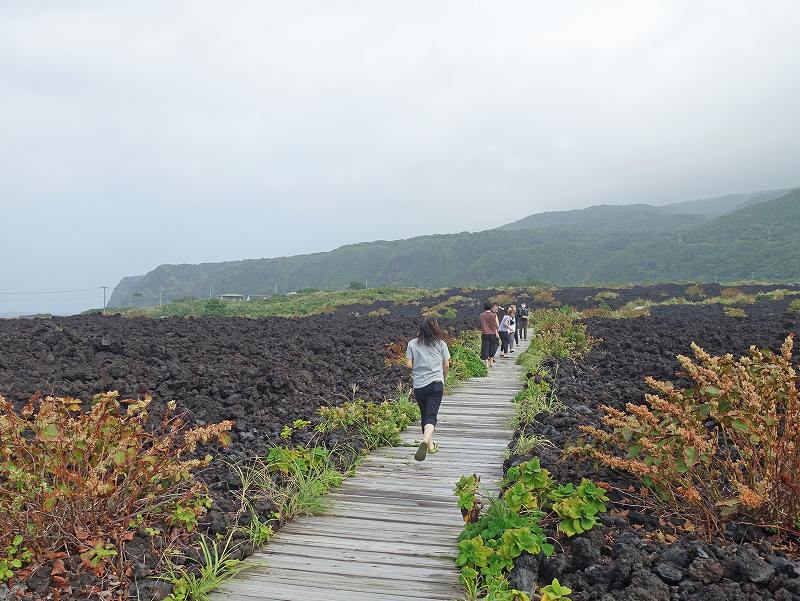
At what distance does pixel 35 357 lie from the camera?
9617 mm

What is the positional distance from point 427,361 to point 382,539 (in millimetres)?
2822

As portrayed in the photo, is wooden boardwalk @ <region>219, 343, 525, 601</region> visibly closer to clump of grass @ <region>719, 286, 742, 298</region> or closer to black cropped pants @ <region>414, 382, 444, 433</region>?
black cropped pants @ <region>414, 382, 444, 433</region>

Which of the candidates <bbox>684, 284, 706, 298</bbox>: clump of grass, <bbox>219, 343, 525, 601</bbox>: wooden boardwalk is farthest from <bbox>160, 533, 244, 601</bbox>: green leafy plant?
<bbox>684, 284, 706, 298</bbox>: clump of grass

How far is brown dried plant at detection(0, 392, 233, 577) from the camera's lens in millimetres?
3922

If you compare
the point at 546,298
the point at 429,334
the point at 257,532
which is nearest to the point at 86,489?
the point at 257,532

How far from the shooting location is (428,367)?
701 centimetres

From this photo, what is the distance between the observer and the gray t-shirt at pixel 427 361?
6977 millimetres

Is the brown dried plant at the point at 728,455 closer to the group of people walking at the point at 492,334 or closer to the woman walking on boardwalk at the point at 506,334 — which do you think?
the group of people walking at the point at 492,334

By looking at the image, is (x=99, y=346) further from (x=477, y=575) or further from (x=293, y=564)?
(x=477, y=575)

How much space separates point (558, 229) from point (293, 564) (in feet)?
530

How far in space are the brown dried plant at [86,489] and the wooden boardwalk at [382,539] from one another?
731mm

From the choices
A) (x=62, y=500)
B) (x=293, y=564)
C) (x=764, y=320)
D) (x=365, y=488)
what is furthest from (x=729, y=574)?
(x=764, y=320)

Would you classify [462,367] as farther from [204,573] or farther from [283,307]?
[283,307]

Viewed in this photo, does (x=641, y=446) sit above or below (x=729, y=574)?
above
